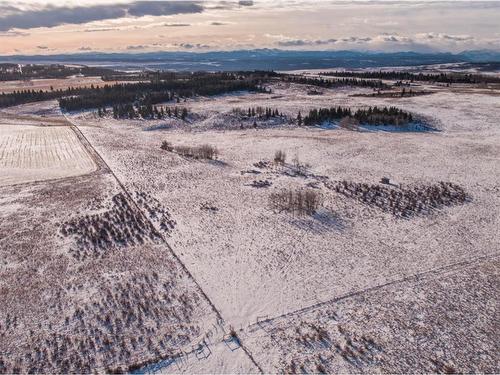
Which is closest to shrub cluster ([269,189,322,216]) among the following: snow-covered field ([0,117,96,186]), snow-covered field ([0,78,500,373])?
snow-covered field ([0,78,500,373])

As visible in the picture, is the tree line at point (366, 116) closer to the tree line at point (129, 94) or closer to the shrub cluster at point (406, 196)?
the shrub cluster at point (406, 196)

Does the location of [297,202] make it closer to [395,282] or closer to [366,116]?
[395,282]

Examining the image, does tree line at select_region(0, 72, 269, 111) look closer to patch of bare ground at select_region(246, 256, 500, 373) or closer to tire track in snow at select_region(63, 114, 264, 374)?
tire track in snow at select_region(63, 114, 264, 374)

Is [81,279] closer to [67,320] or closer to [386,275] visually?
[67,320]

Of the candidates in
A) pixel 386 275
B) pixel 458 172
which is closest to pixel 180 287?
pixel 386 275

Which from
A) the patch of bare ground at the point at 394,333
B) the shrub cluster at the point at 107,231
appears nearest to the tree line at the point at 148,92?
the shrub cluster at the point at 107,231
